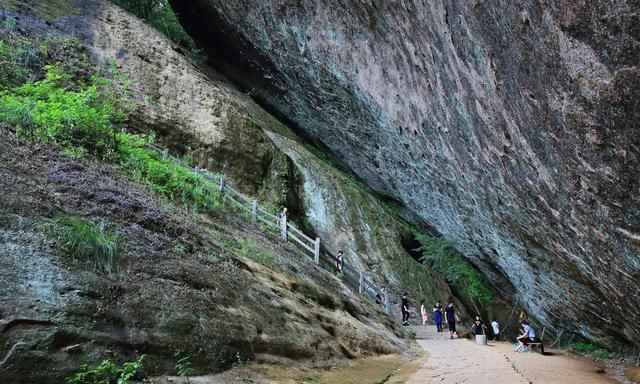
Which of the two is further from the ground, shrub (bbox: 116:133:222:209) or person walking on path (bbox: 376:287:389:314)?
shrub (bbox: 116:133:222:209)

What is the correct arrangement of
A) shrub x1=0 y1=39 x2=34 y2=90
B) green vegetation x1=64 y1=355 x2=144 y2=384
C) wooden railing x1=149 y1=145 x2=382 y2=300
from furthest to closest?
1. wooden railing x1=149 y1=145 x2=382 y2=300
2. shrub x1=0 y1=39 x2=34 y2=90
3. green vegetation x1=64 y1=355 x2=144 y2=384

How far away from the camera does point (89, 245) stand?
5824 mm

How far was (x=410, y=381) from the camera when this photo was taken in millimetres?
7926

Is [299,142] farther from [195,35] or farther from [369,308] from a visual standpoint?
[369,308]

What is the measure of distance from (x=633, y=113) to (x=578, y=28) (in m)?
1.27

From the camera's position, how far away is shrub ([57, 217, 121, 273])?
573 cm

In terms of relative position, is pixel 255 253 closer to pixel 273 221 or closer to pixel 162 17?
pixel 273 221

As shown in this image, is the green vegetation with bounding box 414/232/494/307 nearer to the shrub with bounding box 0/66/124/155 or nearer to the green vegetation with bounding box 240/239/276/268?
the green vegetation with bounding box 240/239/276/268

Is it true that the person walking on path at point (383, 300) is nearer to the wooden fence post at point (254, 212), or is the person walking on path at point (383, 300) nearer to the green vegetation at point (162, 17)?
the wooden fence post at point (254, 212)

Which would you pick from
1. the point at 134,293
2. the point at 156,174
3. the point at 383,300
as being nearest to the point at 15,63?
the point at 156,174

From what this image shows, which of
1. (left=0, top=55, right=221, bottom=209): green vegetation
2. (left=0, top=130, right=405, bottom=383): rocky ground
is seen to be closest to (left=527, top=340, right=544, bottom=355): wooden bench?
(left=0, top=130, right=405, bottom=383): rocky ground

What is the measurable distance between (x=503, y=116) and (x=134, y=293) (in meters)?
7.11

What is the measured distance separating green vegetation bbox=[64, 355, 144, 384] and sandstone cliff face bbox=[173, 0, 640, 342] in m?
6.51

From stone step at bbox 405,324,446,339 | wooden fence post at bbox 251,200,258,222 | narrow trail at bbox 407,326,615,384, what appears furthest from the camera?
stone step at bbox 405,324,446,339
